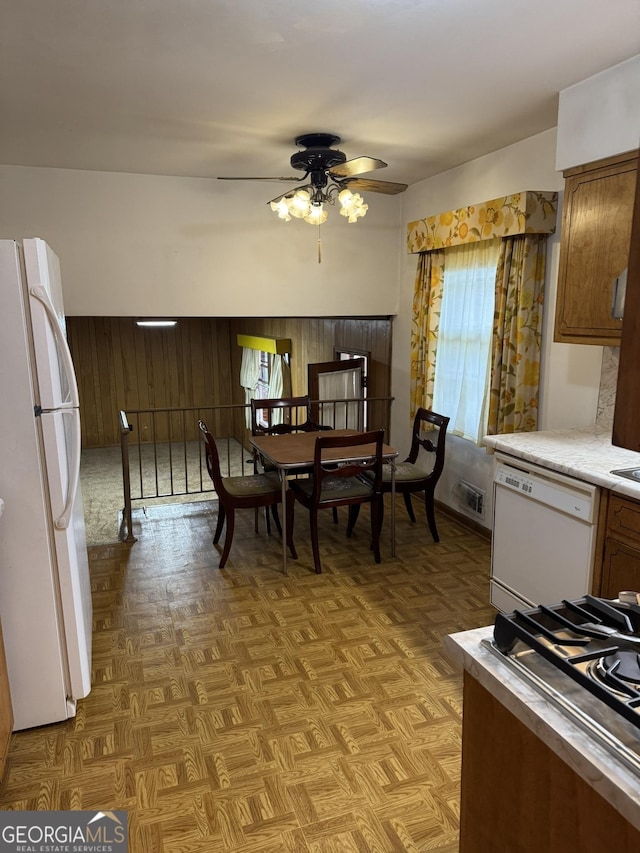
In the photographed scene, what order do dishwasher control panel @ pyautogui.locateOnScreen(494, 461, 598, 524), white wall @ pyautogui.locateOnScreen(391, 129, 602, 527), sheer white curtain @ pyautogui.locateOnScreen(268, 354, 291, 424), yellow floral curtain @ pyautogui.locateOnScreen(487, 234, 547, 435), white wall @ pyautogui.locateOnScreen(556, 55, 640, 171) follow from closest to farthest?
1. dishwasher control panel @ pyautogui.locateOnScreen(494, 461, 598, 524)
2. white wall @ pyautogui.locateOnScreen(556, 55, 640, 171)
3. white wall @ pyautogui.locateOnScreen(391, 129, 602, 527)
4. yellow floral curtain @ pyautogui.locateOnScreen(487, 234, 547, 435)
5. sheer white curtain @ pyautogui.locateOnScreen(268, 354, 291, 424)

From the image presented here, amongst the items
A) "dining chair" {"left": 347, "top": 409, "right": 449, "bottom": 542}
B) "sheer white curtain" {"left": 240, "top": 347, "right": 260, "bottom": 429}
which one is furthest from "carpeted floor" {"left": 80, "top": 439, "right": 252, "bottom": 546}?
"dining chair" {"left": 347, "top": 409, "right": 449, "bottom": 542}

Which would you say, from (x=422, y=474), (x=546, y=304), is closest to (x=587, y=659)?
(x=546, y=304)

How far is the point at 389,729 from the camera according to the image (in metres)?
2.27

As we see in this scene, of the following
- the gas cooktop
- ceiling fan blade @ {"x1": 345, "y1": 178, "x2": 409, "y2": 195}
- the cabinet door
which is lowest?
the cabinet door

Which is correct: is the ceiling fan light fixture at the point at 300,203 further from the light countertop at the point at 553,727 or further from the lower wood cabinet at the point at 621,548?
the light countertop at the point at 553,727

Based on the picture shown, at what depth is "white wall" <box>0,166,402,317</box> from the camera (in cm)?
413

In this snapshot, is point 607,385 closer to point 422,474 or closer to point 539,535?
point 539,535

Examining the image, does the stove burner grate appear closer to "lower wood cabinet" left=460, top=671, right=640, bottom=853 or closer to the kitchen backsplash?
"lower wood cabinet" left=460, top=671, right=640, bottom=853

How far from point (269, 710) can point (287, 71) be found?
2.68 metres

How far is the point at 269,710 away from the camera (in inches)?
94.0

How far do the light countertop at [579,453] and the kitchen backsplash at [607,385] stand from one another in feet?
0.25

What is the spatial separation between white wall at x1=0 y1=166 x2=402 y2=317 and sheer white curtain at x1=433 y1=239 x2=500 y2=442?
0.90 metres

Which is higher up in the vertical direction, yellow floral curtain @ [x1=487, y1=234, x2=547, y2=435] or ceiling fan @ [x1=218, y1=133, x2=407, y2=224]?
ceiling fan @ [x1=218, y1=133, x2=407, y2=224]

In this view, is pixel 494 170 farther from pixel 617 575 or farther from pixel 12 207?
pixel 12 207
